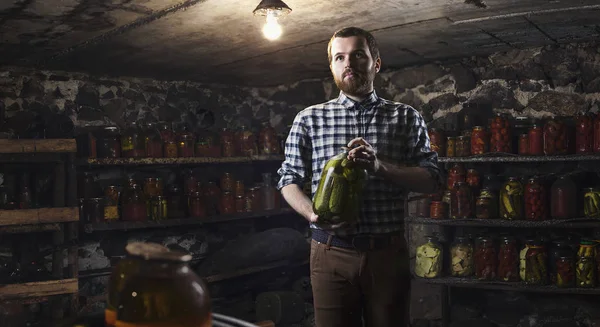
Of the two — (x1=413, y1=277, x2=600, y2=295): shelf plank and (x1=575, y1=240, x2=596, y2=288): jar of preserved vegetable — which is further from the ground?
(x1=575, y1=240, x2=596, y2=288): jar of preserved vegetable

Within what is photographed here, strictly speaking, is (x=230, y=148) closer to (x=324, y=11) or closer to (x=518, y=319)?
(x=324, y=11)

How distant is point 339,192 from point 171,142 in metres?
3.21

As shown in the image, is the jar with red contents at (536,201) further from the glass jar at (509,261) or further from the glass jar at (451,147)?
the glass jar at (451,147)

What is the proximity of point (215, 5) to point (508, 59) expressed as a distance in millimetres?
2602

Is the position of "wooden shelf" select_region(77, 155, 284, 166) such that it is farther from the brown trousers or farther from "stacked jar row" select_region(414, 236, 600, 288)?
the brown trousers

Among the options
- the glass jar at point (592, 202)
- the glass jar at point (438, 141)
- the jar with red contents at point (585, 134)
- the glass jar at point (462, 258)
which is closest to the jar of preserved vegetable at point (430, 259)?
the glass jar at point (462, 258)

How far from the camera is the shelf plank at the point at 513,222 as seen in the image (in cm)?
397

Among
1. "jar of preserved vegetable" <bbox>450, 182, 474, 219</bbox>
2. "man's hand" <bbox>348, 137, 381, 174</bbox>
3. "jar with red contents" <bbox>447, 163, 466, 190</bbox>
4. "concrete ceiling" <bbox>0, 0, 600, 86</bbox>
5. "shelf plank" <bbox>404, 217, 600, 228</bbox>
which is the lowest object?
"shelf plank" <bbox>404, 217, 600, 228</bbox>

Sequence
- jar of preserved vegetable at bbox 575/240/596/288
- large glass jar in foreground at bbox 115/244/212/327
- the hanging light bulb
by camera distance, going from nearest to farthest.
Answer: large glass jar in foreground at bbox 115/244/212/327
the hanging light bulb
jar of preserved vegetable at bbox 575/240/596/288

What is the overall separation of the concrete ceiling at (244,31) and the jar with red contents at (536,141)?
2.06 feet

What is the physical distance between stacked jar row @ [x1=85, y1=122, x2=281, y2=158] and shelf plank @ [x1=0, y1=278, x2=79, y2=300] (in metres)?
0.96

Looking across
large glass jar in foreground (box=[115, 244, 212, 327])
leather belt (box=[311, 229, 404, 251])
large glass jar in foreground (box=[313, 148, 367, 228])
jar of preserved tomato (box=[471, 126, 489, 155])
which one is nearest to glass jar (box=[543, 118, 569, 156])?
jar of preserved tomato (box=[471, 126, 489, 155])

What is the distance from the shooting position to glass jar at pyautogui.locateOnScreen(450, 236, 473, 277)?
434 centimetres

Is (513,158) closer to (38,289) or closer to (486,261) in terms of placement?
(486,261)
